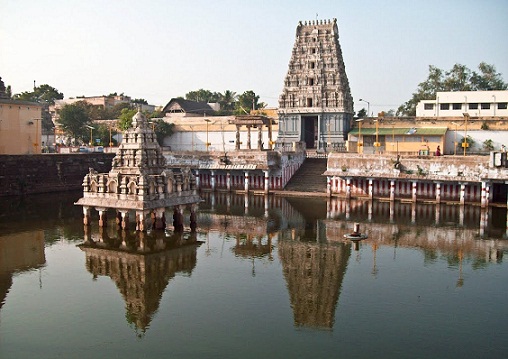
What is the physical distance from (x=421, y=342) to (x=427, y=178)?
90.4ft

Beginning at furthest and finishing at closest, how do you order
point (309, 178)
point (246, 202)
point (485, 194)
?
point (309, 178) → point (246, 202) → point (485, 194)

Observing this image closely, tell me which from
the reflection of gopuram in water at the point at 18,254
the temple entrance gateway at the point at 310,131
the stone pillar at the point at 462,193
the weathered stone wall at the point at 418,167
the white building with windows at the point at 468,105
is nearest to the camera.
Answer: the reflection of gopuram in water at the point at 18,254

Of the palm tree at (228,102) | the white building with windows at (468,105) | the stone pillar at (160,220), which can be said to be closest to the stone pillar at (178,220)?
the stone pillar at (160,220)

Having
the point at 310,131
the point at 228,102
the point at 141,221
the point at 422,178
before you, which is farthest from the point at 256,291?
the point at 228,102

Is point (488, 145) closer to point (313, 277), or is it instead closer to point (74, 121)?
point (313, 277)

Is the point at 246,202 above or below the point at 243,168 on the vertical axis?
below

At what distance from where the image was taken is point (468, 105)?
60781 mm

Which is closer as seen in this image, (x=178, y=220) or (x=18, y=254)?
(x=18, y=254)

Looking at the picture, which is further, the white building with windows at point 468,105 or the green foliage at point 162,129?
the green foliage at point 162,129

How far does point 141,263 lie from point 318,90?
38830 mm

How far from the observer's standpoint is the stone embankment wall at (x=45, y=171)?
45.7 m

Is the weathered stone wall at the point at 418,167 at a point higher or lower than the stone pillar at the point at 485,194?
higher

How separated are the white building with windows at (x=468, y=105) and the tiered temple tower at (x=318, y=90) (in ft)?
31.8

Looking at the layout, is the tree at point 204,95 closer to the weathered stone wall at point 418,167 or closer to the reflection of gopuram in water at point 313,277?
the weathered stone wall at point 418,167
